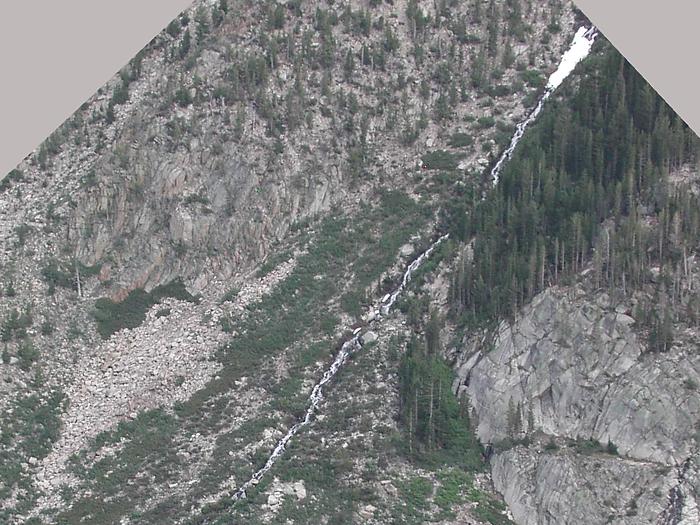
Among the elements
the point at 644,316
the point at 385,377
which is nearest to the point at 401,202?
the point at 385,377

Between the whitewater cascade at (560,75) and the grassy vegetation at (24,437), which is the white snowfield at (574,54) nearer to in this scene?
the whitewater cascade at (560,75)

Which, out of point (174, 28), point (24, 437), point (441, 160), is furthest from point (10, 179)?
point (441, 160)

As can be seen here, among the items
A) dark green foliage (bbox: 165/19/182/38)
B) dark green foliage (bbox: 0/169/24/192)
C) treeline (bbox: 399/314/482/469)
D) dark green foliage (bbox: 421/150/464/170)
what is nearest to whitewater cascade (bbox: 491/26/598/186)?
dark green foliage (bbox: 421/150/464/170)

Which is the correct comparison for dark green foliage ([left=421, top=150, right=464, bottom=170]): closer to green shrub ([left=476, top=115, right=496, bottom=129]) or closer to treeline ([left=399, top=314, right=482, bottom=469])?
green shrub ([left=476, top=115, right=496, bottom=129])

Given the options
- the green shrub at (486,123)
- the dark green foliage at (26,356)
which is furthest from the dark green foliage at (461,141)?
the dark green foliage at (26,356)

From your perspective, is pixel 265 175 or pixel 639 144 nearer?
pixel 639 144

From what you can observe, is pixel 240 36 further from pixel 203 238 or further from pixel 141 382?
pixel 141 382
